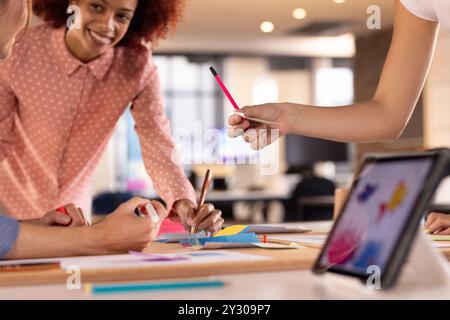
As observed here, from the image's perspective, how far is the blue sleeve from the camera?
3.65ft

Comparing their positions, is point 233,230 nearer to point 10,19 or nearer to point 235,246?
point 235,246

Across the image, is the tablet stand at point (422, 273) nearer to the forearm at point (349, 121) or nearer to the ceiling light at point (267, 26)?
the forearm at point (349, 121)

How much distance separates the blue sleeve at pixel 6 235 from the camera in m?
1.11

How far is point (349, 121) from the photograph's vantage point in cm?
149

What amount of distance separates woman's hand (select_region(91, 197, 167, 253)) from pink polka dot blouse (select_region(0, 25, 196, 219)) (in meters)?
0.80

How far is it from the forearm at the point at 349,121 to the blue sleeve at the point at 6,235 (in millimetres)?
596

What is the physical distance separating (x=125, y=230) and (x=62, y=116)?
3.50 ft

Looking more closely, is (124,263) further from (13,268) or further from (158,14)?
(158,14)

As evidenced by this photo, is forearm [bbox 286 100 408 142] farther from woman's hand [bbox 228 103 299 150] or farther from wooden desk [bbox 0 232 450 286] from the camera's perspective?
wooden desk [bbox 0 232 450 286]

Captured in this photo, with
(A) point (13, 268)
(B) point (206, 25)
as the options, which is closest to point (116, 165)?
(B) point (206, 25)

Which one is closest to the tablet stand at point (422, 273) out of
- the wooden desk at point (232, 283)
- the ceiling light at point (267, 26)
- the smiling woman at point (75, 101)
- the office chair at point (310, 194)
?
the wooden desk at point (232, 283)

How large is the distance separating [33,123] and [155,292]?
4.66ft

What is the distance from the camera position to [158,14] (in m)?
2.30

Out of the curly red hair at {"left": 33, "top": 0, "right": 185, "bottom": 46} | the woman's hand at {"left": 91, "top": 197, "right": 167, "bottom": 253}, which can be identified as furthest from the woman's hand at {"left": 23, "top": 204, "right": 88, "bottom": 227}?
the curly red hair at {"left": 33, "top": 0, "right": 185, "bottom": 46}
